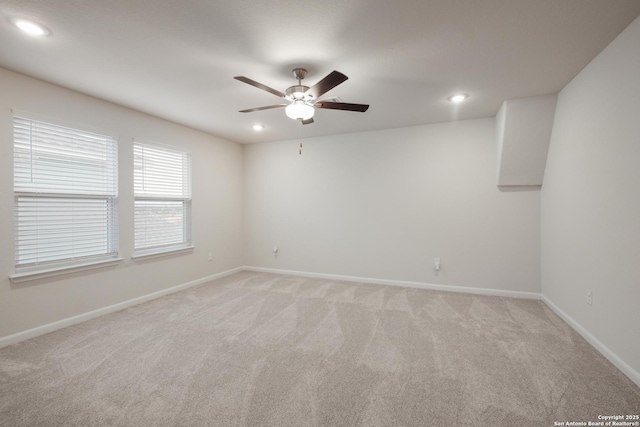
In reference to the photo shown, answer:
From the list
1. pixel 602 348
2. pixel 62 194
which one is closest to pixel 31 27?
pixel 62 194

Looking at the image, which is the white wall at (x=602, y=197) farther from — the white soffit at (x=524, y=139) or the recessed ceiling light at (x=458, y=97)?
the recessed ceiling light at (x=458, y=97)

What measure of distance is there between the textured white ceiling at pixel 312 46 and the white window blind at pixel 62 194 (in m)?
0.57

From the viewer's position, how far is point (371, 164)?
14.6 feet

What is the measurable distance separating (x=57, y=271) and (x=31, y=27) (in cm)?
216

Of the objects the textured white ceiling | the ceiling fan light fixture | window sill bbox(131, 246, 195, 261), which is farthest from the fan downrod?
window sill bbox(131, 246, 195, 261)

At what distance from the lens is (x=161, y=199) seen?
3865mm

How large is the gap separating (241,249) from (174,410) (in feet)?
12.4

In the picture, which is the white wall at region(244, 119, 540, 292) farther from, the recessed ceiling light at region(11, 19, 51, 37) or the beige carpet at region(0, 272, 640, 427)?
the recessed ceiling light at region(11, 19, 51, 37)

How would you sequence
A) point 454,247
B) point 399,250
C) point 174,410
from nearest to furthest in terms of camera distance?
point 174,410 → point 454,247 → point 399,250

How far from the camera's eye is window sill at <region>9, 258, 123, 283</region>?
254cm

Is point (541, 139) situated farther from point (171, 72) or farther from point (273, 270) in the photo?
point (273, 270)

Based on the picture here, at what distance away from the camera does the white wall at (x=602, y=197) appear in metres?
1.93

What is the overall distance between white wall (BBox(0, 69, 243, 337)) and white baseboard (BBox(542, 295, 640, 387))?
4739 mm

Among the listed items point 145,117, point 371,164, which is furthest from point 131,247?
point 371,164
